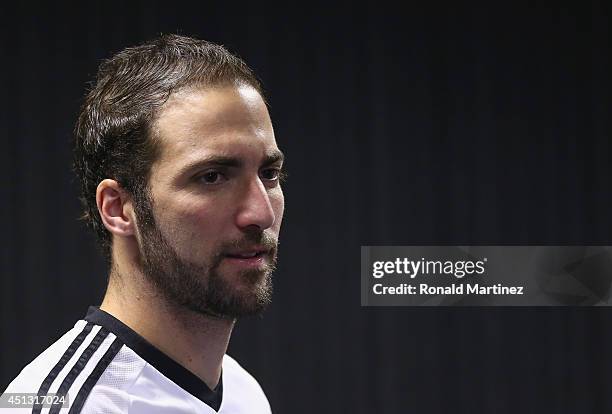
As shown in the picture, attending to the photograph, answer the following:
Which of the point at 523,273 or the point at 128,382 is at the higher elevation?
the point at 523,273

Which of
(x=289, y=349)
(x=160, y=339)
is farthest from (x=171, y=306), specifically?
(x=289, y=349)

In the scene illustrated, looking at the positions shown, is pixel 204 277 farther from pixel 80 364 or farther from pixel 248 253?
pixel 80 364

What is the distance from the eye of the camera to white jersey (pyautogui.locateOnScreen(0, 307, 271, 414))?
118 centimetres

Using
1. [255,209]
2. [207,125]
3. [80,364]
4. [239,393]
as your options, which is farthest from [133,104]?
[239,393]

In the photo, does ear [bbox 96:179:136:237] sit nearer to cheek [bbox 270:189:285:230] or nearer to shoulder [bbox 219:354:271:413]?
cheek [bbox 270:189:285:230]

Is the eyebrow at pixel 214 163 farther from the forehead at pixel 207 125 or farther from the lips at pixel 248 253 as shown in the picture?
the lips at pixel 248 253

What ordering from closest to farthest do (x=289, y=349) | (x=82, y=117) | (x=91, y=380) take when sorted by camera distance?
1. (x=91, y=380)
2. (x=82, y=117)
3. (x=289, y=349)

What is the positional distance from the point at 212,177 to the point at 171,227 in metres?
0.10

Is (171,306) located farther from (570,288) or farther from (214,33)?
(570,288)

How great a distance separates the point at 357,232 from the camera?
255 cm

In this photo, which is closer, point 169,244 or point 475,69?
point 169,244

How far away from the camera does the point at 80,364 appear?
121 centimetres

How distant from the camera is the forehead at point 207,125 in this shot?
1.19 metres

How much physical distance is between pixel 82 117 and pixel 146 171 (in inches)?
8.2
